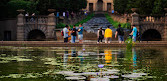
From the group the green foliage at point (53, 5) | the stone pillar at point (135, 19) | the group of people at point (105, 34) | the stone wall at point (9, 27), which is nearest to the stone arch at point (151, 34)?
the stone pillar at point (135, 19)

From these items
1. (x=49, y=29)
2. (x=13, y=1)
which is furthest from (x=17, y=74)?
(x=13, y=1)

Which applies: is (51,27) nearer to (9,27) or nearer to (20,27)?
(20,27)

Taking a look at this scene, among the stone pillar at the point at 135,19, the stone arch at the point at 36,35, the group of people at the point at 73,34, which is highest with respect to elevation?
the stone pillar at the point at 135,19

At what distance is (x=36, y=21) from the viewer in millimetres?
44656

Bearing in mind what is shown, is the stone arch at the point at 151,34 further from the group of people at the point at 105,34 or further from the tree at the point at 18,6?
the group of people at the point at 105,34

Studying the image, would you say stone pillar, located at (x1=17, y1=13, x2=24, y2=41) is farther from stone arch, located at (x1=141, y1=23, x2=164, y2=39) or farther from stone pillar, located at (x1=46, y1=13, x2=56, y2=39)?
stone arch, located at (x1=141, y1=23, x2=164, y2=39)

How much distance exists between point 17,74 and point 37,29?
35289mm

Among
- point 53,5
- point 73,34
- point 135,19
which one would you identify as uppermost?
point 53,5

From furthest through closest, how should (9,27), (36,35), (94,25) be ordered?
(94,25), (36,35), (9,27)

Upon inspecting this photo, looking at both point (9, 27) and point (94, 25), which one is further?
point (94, 25)

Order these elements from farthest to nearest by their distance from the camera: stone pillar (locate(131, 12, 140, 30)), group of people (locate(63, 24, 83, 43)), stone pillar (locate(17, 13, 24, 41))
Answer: stone pillar (locate(131, 12, 140, 30)) → stone pillar (locate(17, 13, 24, 41)) → group of people (locate(63, 24, 83, 43))

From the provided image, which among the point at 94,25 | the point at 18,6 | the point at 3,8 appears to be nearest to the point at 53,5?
the point at 18,6

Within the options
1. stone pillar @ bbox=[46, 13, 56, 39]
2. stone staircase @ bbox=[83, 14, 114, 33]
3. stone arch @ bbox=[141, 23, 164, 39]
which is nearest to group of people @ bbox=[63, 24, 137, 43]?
stone pillar @ bbox=[46, 13, 56, 39]

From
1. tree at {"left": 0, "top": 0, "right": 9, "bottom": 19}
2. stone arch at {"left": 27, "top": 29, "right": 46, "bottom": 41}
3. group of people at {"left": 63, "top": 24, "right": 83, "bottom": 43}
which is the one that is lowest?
stone arch at {"left": 27, "top": 29, "right": 46, "bottom": 41}
